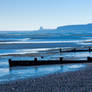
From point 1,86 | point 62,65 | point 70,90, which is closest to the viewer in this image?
point 70,90

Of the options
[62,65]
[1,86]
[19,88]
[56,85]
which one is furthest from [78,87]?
[62,65]

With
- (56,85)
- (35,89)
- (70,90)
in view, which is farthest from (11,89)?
(70,90)

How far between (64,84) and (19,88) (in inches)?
110

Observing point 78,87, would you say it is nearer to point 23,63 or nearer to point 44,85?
point 44,85

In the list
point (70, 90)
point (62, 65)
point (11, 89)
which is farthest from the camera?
point (62, 65)

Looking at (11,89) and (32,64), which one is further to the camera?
(32,64)

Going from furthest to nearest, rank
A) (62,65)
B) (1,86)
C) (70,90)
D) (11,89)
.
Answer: (62,65) < (1,86) < (11,89) < (70,90)

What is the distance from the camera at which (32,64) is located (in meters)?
23.2

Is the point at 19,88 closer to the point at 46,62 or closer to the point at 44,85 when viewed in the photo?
the point at 44,85

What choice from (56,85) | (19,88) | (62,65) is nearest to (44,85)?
(56,85)

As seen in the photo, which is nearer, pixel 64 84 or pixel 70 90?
pixel 70 90

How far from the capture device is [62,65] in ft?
75.7

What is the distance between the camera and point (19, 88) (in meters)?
12.4

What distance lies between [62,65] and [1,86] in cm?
1093
